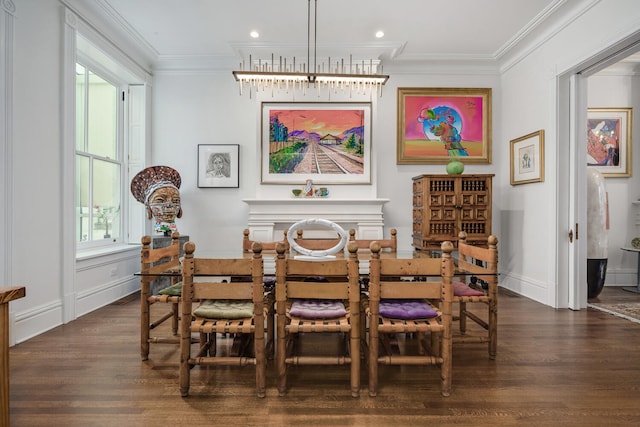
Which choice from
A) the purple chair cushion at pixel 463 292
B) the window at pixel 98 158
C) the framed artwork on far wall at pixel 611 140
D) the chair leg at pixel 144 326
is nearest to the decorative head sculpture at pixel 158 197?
the window at pixel 98 158

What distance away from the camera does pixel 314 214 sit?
4746 millimetres

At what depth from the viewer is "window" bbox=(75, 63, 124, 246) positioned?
3975 mm

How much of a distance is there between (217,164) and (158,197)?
1.04 meters

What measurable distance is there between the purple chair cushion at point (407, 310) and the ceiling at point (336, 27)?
2.58 m

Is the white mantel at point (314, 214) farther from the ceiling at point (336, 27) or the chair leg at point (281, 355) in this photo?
the chair leg at point (281, 355)

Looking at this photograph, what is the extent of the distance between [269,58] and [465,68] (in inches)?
107

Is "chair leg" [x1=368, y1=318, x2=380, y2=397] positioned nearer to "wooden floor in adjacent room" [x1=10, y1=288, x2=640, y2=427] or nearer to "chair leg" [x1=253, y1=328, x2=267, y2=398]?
"wooden floor in adjacent room" [x1=10, y1=288, x2=640, y2=427]

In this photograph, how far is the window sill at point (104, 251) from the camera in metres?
3.68

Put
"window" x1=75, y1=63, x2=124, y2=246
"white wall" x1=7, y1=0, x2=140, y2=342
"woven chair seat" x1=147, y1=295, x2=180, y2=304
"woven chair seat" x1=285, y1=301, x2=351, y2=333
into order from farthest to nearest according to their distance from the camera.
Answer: "window" x1=75, y1=63, x2=124, y2=246
"white wall" x1=7, y1=0, x2=140, y2=342
"woven chair seat" x1=147, y1=295, x2=180, y2=304
"woven chair seat" x1=285, y1=301, x2=351, y2=333

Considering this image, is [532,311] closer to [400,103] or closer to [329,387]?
[329,387]

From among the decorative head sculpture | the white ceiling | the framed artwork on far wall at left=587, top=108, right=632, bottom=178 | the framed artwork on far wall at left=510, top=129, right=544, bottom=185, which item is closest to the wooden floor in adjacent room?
the decorative head sculpture

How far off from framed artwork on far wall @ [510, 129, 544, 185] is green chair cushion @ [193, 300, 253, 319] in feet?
12.2

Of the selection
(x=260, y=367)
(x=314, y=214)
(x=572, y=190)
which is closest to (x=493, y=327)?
(x=260, y=367)

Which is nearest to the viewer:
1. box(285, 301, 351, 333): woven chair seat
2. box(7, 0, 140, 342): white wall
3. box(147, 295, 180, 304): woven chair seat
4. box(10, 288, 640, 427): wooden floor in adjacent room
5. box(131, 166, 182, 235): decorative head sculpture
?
box(10, 288, 640, 427): wooden floor in adjacent room
